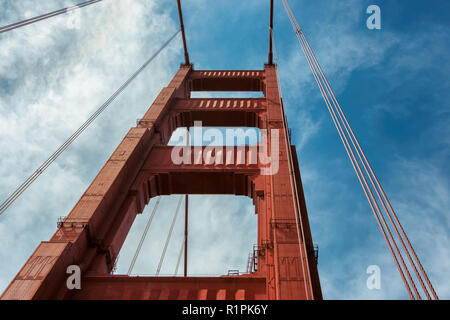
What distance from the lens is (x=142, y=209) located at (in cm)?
1395

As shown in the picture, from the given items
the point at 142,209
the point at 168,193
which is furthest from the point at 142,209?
the point at 168,193

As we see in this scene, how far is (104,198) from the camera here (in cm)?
1161

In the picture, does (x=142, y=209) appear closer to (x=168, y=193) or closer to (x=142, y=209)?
(x=142, y=209)

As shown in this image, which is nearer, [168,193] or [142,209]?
[142,209]

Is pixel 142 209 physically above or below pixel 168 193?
below

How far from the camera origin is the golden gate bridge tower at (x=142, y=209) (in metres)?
8.94

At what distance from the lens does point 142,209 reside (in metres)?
13.9

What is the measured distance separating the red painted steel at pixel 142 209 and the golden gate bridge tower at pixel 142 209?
0.03m

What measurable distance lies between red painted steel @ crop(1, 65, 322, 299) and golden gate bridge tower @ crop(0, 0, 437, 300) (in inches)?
1.2

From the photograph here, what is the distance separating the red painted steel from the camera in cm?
892

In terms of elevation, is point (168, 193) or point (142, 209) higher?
point (168, 193)
